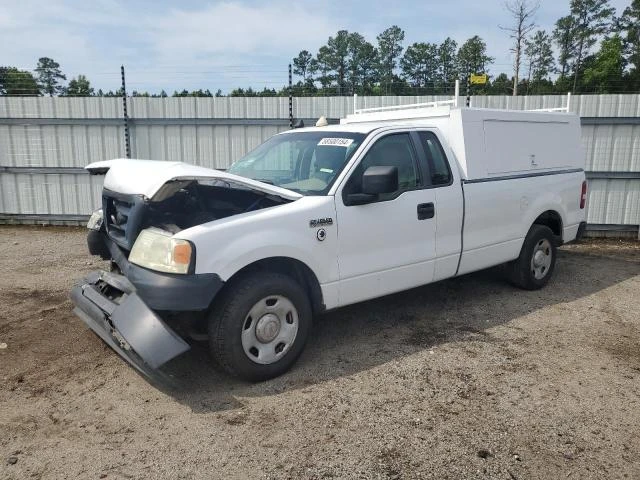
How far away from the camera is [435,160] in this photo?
16.6 feet

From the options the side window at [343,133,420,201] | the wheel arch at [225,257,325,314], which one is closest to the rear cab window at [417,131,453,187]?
the side window at [343,133,420,201]

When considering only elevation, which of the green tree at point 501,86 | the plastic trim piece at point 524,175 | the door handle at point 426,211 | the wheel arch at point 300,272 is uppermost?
the green tree at point 501,86

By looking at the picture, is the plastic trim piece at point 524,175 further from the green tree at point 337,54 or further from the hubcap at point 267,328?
the green tree at point 337,54

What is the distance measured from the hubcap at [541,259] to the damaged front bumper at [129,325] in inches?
177

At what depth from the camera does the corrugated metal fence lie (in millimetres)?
9414

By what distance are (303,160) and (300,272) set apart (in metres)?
1.17

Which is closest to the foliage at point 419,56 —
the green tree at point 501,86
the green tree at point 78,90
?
the green tree at point 501,86

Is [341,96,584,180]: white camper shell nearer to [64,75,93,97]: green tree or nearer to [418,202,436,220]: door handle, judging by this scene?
[418,202,436,220]: door handle

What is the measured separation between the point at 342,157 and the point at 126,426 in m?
2.66

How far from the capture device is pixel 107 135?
10.2m

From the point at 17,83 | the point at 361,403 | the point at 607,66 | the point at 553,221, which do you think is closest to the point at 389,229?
the point at 361,403

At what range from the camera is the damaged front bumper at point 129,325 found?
11.3ft

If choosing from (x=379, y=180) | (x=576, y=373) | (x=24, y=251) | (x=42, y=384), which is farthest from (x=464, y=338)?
(x=24, y=251)

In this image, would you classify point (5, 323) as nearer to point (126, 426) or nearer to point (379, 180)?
point (126, 426)
